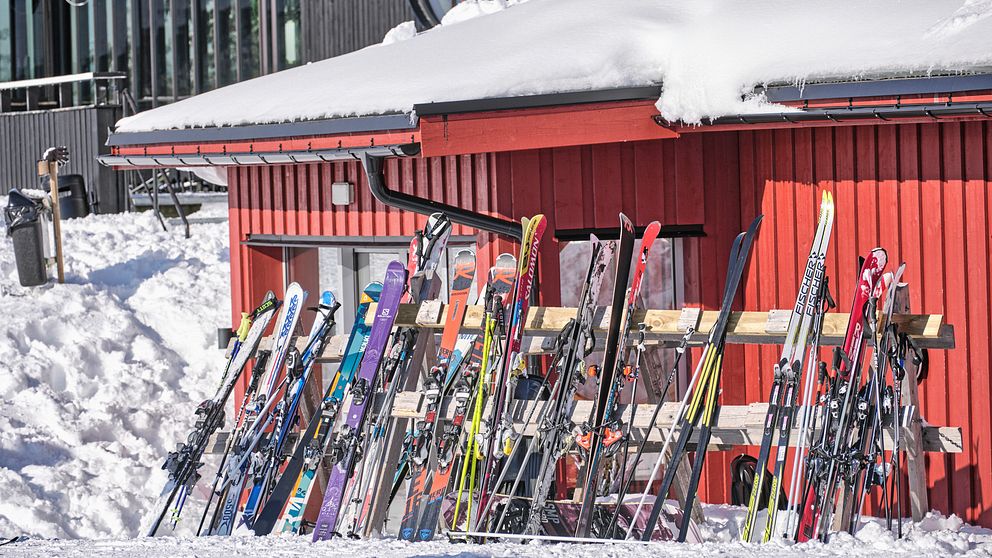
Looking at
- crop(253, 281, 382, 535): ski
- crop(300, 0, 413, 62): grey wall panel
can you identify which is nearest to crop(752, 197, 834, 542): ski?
crop(253, 281, 382, 535): ski

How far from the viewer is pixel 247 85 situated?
927cm

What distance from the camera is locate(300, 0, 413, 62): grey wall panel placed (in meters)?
18.3

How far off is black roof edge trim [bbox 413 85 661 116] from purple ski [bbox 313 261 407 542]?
0.87 meters

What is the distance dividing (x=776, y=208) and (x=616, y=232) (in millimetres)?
982

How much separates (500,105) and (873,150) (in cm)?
193

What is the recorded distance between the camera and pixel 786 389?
5.18 m

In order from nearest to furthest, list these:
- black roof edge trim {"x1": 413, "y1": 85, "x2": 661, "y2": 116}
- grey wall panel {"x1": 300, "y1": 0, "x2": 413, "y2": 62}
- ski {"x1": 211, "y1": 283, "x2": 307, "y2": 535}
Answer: black roof edge trim {"x1": 413, "y1": 85, "x2": 661, "y2": 116}
ski {"x1": 211, "y1": 283, "x2": 307, "y2": 535}
grey wall panel {"x1": 300, "y1": 0, "x2": 413, "y2": 62}

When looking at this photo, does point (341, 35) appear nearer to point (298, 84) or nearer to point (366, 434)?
point (298, 84)

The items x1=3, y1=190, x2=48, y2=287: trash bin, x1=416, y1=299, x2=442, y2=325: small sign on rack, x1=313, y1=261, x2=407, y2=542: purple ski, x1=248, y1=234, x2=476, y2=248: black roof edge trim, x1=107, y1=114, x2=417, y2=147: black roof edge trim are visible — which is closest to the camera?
x1=313, y1=261, x2=407, y2=542: purple ski

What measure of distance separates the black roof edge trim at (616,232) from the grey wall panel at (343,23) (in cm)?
1156

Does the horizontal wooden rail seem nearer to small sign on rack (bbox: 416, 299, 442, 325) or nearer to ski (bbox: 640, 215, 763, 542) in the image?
ski (bbox: 640, 215, 763, 542)

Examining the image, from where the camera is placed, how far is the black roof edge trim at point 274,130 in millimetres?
6636

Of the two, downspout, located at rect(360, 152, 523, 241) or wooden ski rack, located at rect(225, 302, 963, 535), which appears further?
downspout, located at rect(360, 152, 523, 241)

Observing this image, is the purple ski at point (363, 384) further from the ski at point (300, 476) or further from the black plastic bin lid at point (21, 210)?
the black plastic bin lid at point (21, 210)
